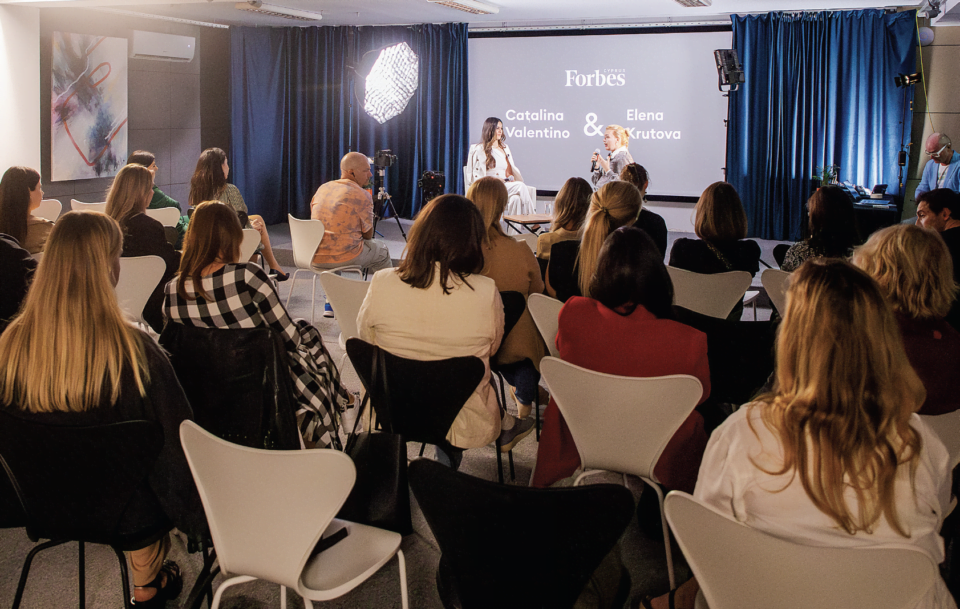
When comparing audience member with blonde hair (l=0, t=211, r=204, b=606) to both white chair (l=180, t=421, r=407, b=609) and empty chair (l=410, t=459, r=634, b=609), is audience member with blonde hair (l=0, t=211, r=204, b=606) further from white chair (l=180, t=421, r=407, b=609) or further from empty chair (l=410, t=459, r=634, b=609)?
empty chair (l=410, t=459, r=634, b=609)

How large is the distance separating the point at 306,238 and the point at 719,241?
2686 millimetres

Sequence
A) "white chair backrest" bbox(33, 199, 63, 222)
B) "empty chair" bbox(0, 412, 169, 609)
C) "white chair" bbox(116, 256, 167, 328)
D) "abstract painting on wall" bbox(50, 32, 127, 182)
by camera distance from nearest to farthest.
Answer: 1. "empty chair" bbox(0, 412, 169, 609)
2. "white chair" bbox(116, 256, 167, 328)
3. "white chair backrest" bbox(33, 199, 63, 222)
4. "abstract painting on wall" bbox(50, 32, 127, 182)

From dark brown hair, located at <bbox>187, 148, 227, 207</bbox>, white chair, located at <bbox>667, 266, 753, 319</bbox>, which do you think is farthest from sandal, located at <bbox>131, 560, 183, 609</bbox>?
dark brown hair, located at <bbox>187, 148, 227, 207</bbox>

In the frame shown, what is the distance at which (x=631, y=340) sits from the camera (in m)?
2.24

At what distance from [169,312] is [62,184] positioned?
585cm

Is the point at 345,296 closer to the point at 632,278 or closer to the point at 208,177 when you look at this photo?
the point at 632,278

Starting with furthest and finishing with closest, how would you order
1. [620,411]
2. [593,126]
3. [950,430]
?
[593,126]
[620,411]
[950,430]

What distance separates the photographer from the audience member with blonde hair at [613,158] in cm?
754

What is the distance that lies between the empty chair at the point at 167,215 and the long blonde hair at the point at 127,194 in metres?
1.03

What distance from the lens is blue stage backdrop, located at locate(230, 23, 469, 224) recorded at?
9617 mm

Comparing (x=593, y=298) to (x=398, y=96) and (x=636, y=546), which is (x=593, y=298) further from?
(x=398, y=96)

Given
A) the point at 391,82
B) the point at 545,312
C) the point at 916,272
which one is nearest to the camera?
the point at 916,272

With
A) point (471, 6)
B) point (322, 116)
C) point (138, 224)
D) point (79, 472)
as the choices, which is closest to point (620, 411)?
point (79, 472)

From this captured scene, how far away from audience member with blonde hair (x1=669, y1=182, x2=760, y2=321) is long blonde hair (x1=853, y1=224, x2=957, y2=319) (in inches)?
52.5
